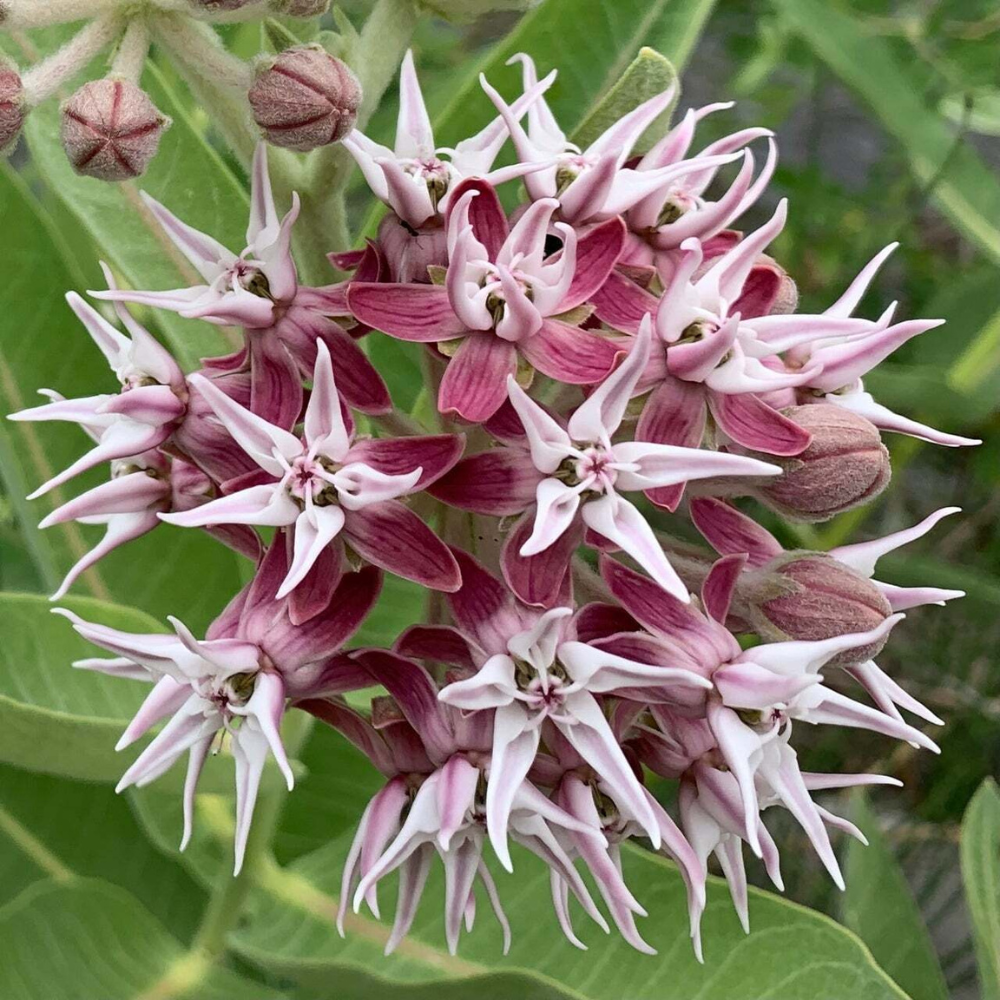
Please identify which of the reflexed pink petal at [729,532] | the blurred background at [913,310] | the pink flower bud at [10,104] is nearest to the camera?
the pink flower bud at [10,104]

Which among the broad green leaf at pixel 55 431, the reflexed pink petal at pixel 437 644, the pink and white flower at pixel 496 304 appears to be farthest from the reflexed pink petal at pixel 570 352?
the broad green leaf at pixel 55 431

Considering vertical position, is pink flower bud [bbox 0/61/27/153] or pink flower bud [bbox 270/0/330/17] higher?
pink flower bud [bbox 270/0/330/17]

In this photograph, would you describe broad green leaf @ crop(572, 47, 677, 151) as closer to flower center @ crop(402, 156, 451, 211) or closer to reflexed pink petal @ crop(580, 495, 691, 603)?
flower center @ crop(402, 156, 451, 211)

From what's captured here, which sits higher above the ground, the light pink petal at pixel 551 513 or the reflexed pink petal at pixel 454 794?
the light pink petal at pixel 551 513

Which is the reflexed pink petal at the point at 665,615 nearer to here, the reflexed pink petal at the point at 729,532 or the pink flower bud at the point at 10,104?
the reflexed pink petal at the point at 729,532

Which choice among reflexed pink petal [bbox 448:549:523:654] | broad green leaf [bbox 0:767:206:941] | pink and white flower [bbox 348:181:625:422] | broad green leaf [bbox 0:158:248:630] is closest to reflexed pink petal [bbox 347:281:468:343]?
pink and white flower [bbox 348:181:625:422]
